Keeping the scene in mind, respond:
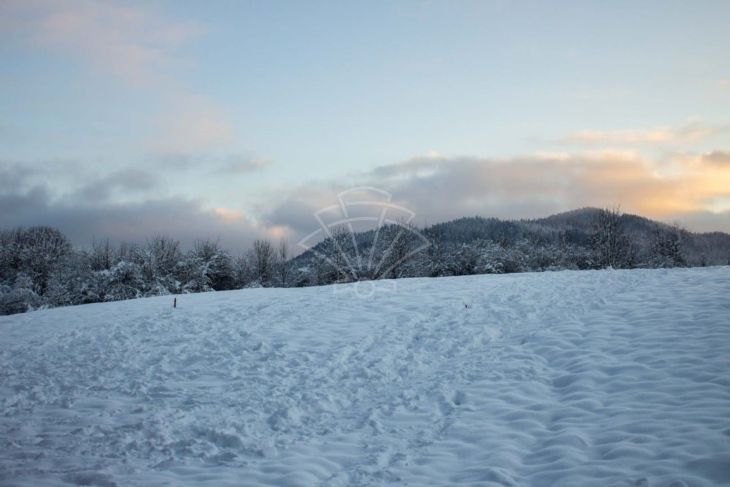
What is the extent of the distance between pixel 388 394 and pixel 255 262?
45839mm

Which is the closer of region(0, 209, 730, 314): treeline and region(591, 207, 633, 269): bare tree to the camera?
region(0, 209, 730, 314): treeline

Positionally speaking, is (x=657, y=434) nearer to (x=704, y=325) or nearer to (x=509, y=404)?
(x=509, y=404)

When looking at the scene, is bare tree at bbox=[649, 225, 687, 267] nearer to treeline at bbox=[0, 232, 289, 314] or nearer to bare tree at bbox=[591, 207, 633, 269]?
bare tree at bbox=[591, 207, 633, 269]

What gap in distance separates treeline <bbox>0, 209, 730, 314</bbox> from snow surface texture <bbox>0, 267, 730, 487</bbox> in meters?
23.9

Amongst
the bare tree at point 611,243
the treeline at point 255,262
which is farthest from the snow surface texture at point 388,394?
the bare tree at point 611,243

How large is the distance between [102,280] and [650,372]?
4429 centimetres

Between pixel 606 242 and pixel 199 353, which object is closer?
pixel 199 353

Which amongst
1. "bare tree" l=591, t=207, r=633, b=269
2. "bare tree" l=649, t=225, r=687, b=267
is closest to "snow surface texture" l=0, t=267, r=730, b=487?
"bare tree" l=591, t=207, r=633, b=269

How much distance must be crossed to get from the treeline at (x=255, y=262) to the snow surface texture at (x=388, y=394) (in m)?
23.9

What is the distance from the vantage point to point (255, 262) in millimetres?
53625

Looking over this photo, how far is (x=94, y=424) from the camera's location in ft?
28.1

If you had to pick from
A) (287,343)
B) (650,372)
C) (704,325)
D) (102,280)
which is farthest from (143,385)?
(102,280)

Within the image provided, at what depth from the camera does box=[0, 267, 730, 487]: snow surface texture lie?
6.61 m

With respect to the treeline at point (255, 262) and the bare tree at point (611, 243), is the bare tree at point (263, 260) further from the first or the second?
the bare tree at point (611, 243)
